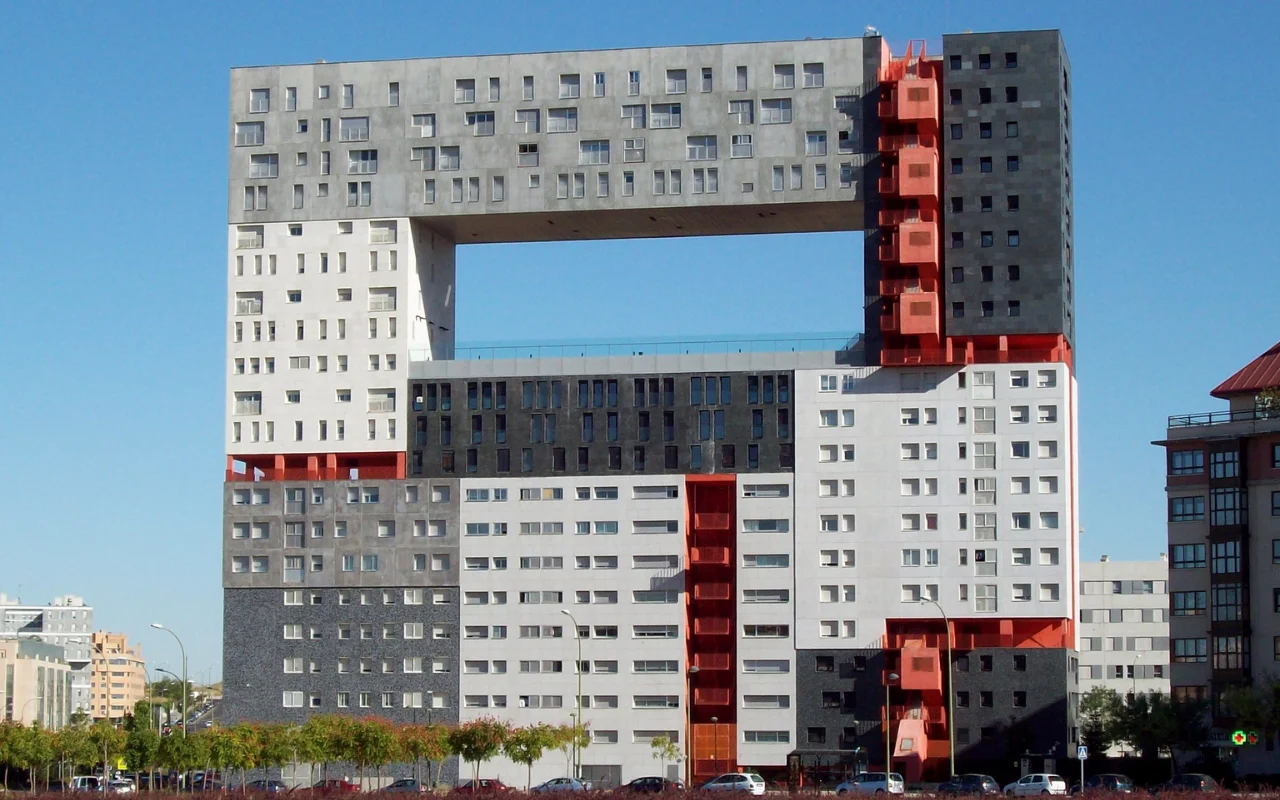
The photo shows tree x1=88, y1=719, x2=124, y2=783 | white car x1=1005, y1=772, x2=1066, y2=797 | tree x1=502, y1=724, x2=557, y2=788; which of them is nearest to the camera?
white car x1=1005, y1=772, x2=1066, y2=797

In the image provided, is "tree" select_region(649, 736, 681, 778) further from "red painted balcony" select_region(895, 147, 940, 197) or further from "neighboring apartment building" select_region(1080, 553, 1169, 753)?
"neighboring apartment building" select_region(1080, 553, 1169, 753)

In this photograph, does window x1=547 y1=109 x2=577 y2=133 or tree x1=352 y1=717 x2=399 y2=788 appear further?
window x1=547 y1=109 x2=577 y2=133

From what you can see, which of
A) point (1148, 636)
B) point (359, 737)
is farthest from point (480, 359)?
point (1148, 636)

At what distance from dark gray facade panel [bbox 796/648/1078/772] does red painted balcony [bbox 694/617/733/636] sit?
504 centimetres

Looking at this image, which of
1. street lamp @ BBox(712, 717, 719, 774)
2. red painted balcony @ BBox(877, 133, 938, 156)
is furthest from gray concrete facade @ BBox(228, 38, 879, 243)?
street lamp @ BBox(712, 717, 719, 774)

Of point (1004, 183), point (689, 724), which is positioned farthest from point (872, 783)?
point (1004, 183)

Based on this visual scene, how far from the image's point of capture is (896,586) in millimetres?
123500

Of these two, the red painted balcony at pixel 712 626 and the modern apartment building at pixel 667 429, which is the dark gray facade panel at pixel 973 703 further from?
the red painted balcony at pixel 712 626

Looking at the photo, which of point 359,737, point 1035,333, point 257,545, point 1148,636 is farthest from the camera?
point 1148,636

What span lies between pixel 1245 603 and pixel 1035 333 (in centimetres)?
2308

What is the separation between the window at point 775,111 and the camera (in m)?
126

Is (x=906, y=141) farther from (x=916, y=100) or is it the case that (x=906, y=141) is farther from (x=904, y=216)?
(x=904, y=216)

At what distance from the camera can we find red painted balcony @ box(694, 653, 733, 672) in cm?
12606

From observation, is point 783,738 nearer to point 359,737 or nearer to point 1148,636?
point 359,737
